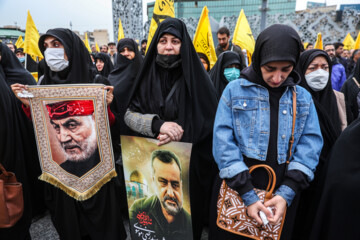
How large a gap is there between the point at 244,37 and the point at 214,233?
A: 397 cm

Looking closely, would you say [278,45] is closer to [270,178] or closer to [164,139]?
[270,178]

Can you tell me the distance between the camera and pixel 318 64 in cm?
174

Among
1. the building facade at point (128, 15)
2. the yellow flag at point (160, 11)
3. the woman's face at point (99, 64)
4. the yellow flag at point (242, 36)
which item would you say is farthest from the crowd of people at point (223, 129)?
the building facade at point (128, 15)

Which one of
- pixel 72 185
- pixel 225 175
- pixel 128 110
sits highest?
pixel 128 110

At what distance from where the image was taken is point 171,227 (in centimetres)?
157

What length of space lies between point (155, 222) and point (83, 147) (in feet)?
2.47

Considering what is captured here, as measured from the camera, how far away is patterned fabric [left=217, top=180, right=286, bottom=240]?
1206 millimetres

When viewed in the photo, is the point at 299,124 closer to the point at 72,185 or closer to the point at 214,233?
the point at 214,233

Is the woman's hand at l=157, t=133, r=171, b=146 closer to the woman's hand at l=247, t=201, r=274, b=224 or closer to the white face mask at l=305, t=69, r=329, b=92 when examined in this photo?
the woman's hand at l=247, t=201, r=274, b=224

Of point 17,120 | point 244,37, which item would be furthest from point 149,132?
point 244,37

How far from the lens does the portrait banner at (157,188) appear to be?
4.88 feet

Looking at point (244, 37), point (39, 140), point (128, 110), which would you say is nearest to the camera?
point (39, 140)

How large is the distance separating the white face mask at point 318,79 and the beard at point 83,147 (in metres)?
1.70

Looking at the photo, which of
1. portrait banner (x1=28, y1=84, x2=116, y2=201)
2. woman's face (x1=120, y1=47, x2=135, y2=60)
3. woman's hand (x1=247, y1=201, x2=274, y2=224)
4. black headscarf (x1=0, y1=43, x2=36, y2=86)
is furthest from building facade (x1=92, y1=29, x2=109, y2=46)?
woman's hand (x1=247, y1=201, x2=274, y2=224)
